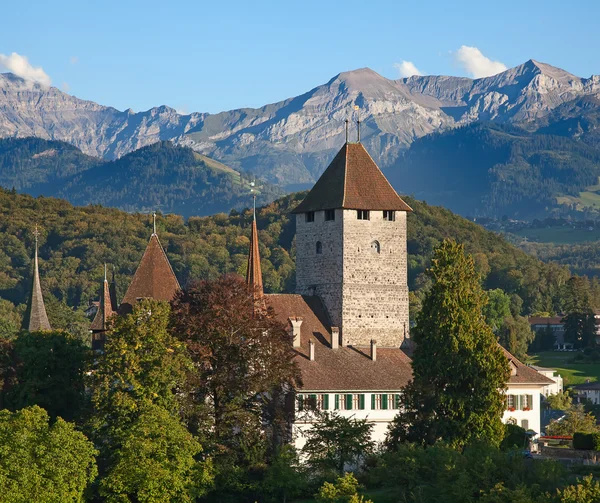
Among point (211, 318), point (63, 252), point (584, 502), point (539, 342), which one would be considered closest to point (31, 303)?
point (211, 318)

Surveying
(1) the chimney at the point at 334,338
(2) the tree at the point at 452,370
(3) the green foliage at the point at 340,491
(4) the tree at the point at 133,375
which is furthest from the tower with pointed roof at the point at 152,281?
(3) the green foliage at the point at 340,491

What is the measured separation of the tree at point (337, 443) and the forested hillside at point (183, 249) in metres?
95.1

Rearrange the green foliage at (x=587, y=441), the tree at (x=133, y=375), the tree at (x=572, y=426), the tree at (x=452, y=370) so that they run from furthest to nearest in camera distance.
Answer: the tree at (x=572, y=426) → the green foliage at (x=587, y=441) → the tree at (x=452, y=370) → the tree at (x=133, y=375)

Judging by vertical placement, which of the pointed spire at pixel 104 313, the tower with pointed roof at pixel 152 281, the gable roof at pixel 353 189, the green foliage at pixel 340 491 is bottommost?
the green foliage at pixel 340 491

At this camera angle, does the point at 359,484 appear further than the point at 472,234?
No

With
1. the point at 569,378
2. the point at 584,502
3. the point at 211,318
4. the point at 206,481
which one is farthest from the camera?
the point at 569,378

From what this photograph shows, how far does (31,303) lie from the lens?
94375 mm

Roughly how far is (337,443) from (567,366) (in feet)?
252

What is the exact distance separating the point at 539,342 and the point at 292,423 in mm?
85700

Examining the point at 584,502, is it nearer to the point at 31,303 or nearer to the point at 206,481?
the point at 206,481

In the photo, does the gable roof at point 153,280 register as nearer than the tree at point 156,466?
No

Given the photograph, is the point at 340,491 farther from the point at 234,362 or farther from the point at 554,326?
the point at 554,326

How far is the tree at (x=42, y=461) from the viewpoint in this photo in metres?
55.0

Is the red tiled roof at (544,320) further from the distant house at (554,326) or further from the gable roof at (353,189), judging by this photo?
the gable roof at (353,189)
